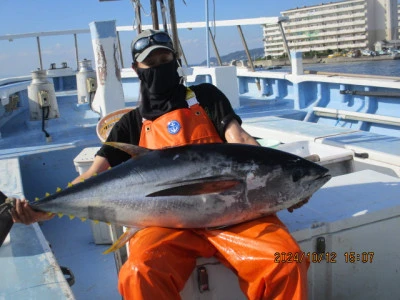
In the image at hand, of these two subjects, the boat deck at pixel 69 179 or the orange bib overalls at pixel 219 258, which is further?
the boat deck at pixel 69 179

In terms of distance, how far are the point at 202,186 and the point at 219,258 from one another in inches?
16.3

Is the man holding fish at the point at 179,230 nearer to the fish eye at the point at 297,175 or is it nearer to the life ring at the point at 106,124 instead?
the fish eye at the point at 297,175

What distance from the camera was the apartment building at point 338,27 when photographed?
86.8 m

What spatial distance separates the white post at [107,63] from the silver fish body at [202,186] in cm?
381

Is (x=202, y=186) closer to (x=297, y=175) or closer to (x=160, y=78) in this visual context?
(x=297, y=175)

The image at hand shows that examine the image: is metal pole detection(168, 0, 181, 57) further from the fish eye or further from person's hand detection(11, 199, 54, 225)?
the fish eye

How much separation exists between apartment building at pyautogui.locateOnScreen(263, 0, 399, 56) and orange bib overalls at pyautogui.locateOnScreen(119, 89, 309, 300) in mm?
85552

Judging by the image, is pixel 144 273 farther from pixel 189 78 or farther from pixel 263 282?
pixel 189 78

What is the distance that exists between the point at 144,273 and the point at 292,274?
2.14 ft

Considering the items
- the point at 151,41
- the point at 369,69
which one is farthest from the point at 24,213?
the point at 369,69

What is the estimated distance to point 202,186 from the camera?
1897mm

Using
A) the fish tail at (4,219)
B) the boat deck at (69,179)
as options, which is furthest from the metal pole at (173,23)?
the fish tail at (4,219)

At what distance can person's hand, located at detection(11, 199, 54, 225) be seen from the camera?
218 cm

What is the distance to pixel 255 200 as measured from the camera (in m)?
1.94
